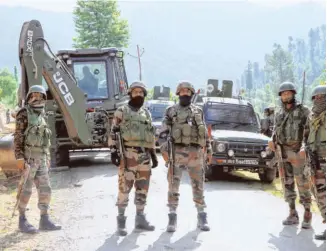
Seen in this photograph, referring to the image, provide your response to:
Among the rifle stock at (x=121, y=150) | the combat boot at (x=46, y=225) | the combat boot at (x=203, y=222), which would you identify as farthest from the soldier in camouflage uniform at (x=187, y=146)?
the combat boot at (x=46, y=225)

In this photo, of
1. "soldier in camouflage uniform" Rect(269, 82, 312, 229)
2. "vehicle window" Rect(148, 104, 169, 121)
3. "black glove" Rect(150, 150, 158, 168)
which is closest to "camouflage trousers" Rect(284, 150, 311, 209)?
"soldier in camouflage uniform" Rect(269, 82, 312, 229)

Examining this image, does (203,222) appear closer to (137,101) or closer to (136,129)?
(136,129)

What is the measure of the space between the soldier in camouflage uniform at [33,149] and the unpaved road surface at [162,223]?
235 mm

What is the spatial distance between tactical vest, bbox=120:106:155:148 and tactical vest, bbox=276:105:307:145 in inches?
70.5

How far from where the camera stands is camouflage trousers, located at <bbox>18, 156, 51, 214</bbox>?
6.82 meters

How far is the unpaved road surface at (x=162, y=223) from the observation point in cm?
606

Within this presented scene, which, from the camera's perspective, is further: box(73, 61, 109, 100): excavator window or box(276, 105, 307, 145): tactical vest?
box(73, 61, 109, 100): excavator window

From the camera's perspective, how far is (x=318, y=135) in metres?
6.28

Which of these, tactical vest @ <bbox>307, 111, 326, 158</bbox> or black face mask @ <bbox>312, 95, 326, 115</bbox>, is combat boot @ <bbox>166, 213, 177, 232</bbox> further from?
black face mask @ <bbox>312, 95, 326, 115</bbox>

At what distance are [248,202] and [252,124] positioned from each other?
3.65 meters

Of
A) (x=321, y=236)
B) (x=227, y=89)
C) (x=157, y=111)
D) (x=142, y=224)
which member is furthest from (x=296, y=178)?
(x=157, y=111)

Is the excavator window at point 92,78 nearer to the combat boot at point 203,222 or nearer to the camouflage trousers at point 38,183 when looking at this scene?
the camouflage trousers at point 38,183

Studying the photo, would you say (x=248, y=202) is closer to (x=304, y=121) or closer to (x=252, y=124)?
(x=304, y=121)

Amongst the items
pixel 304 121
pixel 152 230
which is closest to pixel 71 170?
pixel 152 230
